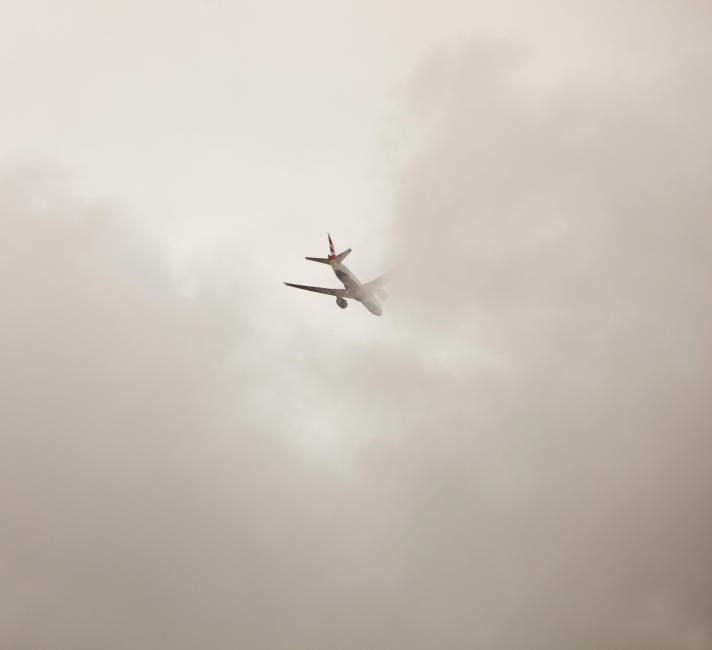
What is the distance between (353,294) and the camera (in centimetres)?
19688
